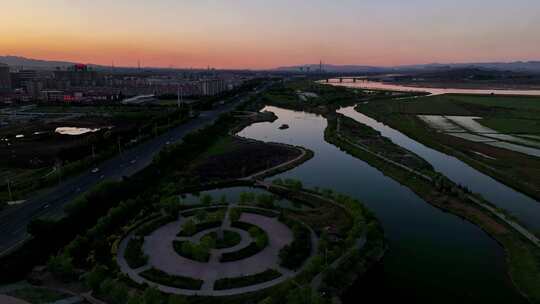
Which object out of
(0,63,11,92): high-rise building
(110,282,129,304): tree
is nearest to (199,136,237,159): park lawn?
(110,282,129,304): tree

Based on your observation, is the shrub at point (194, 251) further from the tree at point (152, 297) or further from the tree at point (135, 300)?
the tree at point (135, 300)

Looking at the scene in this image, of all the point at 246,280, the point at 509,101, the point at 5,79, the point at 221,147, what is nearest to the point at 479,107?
the point at 509,101

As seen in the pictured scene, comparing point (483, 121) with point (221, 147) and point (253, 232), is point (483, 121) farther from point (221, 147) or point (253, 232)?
point (253, 232)

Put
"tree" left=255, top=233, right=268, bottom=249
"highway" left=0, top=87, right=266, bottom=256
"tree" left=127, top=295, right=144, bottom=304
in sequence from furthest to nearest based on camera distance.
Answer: "highway" left=0, top=87, right=266, bottom=256, "tree" left=255, top=233, right=268, bottom=249, "tree" left=127, top=295, right=144, bottom=304

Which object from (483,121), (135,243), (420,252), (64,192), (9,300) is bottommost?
(420,252)

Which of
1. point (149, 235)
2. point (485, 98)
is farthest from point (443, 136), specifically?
point (485, 98)

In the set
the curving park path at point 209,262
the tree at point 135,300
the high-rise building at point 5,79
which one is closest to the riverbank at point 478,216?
the curving park path at point 209,262

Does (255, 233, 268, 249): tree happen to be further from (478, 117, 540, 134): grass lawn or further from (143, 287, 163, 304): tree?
(478, 117, 540, 134): grass lawn

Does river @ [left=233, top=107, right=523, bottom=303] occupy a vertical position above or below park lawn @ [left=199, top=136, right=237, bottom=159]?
below
